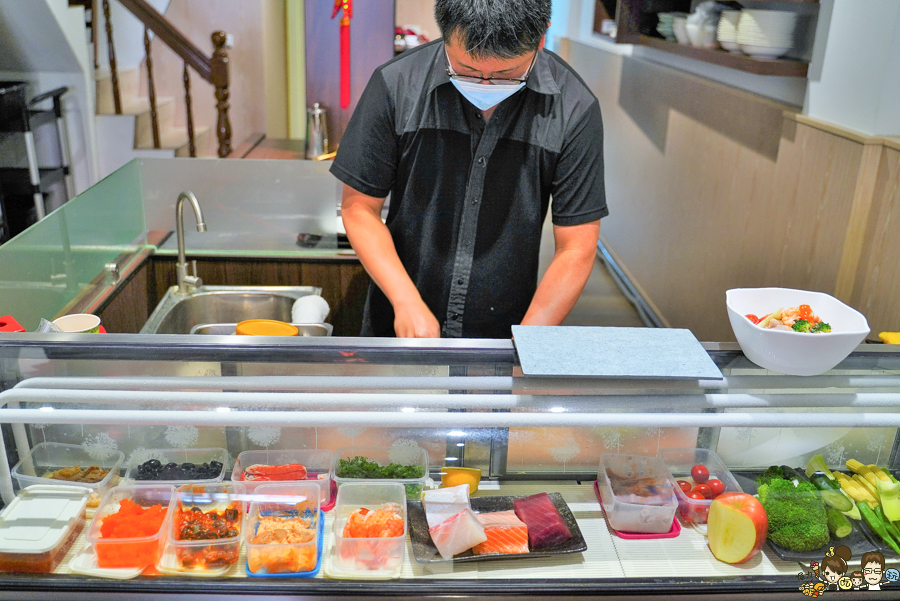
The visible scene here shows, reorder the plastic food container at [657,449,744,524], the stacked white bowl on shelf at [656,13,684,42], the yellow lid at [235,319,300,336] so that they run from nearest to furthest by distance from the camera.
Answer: the plastic food container at [657,449,744,524] → the yellow lid at [235,319,300,336] → the stacked white bowl on shelf at [656,13,684,42]

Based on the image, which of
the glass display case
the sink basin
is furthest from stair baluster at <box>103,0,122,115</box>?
the glass display case

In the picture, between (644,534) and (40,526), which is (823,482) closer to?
(644,534)

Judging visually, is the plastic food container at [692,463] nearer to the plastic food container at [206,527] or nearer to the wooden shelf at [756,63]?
the plastic food container at [206,527]

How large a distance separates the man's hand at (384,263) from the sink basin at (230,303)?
1.19m

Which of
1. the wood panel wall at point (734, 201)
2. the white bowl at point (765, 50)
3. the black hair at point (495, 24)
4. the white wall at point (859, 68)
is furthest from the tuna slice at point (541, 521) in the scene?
the white bowl at point (765, 50)

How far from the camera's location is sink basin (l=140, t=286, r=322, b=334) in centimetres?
302

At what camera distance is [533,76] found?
6.05 ft

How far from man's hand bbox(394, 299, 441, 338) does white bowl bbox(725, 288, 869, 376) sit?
0.62m

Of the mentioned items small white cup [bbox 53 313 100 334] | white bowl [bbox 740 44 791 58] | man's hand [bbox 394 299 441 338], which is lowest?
small white cup [bbox 53 313 100 334]

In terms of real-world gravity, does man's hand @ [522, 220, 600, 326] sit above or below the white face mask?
below

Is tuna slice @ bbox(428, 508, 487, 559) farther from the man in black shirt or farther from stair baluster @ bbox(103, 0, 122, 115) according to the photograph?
stair baluster @ bbox(103, 0, 122, 115)

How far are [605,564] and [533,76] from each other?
1141 mm

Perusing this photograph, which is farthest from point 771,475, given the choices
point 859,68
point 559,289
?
point 859,68

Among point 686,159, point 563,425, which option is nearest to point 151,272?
point 563,425
